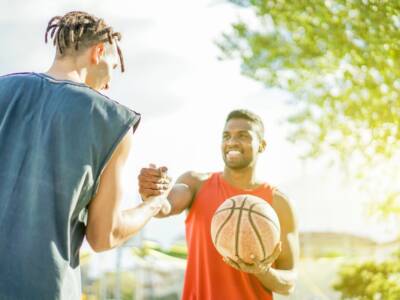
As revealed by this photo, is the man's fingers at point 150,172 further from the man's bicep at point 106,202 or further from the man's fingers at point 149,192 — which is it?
the man's bicep at point 106,202

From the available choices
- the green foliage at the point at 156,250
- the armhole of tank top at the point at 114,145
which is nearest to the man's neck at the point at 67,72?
the armhole of tank top at the point at 114,145

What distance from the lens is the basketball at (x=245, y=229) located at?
4.29 metres

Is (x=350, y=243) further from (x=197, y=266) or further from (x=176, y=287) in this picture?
(x=197, y=266)

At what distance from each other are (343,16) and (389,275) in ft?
21.5

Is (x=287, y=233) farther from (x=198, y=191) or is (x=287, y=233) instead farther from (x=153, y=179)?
(x=153, y=179)

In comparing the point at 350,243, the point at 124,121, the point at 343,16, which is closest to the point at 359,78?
the point at 343,16

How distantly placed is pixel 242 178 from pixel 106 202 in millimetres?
2472

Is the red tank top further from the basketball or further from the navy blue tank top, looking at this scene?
the navy blue tank top

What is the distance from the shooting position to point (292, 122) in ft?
45.4

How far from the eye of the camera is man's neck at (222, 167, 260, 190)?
5.06 metres

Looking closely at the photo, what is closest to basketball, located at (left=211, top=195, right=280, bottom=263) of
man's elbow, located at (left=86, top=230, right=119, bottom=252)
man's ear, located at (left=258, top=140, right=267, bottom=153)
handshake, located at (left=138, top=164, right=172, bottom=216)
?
man's ear, located at (left=258, top=140, right=267, bottom=153)

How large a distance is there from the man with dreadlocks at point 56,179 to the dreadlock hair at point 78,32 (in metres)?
0.15

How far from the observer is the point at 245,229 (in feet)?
14.4

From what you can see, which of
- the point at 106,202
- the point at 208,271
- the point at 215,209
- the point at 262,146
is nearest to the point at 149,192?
the point at 106,202
